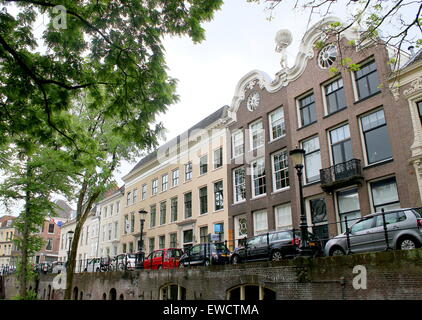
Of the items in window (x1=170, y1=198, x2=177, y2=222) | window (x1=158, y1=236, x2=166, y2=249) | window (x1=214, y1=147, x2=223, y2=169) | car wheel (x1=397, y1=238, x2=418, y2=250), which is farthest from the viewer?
window (x1=158, y1=236, x2=166, y2=249)

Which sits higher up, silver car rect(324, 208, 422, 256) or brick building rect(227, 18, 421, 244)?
brick building rect(227, 18, 421, 244)

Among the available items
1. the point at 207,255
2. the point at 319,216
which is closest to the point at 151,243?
the point at 207,255

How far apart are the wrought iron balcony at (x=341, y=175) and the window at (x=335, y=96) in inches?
138

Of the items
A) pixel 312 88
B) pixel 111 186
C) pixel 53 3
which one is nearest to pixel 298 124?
pixel 312 88

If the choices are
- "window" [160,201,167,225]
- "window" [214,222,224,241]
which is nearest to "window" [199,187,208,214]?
"window" [214,222,224,241]

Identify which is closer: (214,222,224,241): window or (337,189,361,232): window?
(337,189,361,232): window

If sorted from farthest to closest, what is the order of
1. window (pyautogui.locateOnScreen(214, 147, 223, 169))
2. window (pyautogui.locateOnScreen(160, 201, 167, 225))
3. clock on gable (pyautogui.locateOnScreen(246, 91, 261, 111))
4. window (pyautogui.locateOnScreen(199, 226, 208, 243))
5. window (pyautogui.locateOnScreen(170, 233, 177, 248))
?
1. window (pyautogui.locateOnScreen(160, 201, 167, 225))
2. window (pyautogui.locateOnScreen(170, 233, 177, 248))
3. window (pyautogui.locateOnScreen(214, 147, 223, 169))
4. window (pyautogui.locateOnScreen(199, 226, 208, 243))
5. clock on gable (pyautogui.locateOnScreen(246, 91, 261, 111))

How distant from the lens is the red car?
72.0 feet

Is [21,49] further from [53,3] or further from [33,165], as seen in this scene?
[33,165]

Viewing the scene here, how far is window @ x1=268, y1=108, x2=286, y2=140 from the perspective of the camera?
24.3 meters

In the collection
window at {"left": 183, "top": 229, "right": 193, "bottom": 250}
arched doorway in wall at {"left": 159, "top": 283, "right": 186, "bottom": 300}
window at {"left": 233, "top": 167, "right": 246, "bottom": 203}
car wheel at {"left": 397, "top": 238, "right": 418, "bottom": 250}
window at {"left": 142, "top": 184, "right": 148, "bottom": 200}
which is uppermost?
window at {"left": 142, "top": 184, "right": 148, "bottom": 200}

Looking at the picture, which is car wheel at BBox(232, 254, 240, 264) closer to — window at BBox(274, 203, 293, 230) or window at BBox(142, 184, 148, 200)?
window at BBox(274, 203, 293, 230)

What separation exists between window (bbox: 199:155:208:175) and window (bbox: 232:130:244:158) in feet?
12.1

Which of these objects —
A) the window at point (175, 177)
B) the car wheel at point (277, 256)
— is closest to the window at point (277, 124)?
the car wheel at point (277, 256)
